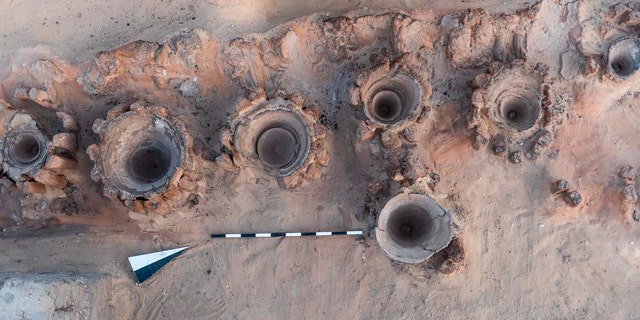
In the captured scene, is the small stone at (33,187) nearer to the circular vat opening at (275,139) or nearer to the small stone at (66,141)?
the small stone at (66,141)

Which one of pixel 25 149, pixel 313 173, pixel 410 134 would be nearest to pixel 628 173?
pixel 410 134

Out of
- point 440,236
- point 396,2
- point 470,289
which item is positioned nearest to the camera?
point 440,236

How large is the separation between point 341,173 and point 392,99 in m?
1.30

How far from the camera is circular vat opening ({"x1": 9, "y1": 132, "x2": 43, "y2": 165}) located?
21.0ft

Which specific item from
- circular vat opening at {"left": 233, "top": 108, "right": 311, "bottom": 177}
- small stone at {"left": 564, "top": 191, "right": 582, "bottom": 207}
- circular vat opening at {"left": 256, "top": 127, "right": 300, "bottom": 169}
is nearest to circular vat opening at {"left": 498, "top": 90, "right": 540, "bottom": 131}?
small stone at {"left": 564, "top": 191, "right": 582, "bottom": 207}

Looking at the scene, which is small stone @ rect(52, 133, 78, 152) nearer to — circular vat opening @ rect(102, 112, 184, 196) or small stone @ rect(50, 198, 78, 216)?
circular vat opening @ rect(102, 112, 184, 196)

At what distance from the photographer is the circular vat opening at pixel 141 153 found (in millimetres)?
6203

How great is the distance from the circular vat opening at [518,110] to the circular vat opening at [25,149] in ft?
21.5

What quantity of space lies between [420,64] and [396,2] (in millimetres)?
1316

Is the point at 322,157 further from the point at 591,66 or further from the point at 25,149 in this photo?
the point at 25,149

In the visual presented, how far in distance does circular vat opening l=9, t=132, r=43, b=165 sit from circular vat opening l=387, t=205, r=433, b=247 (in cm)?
504

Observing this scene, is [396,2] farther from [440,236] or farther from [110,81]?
[110,81]

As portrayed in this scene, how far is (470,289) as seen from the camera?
636 centimetres

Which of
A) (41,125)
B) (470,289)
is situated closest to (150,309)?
(41,125)
